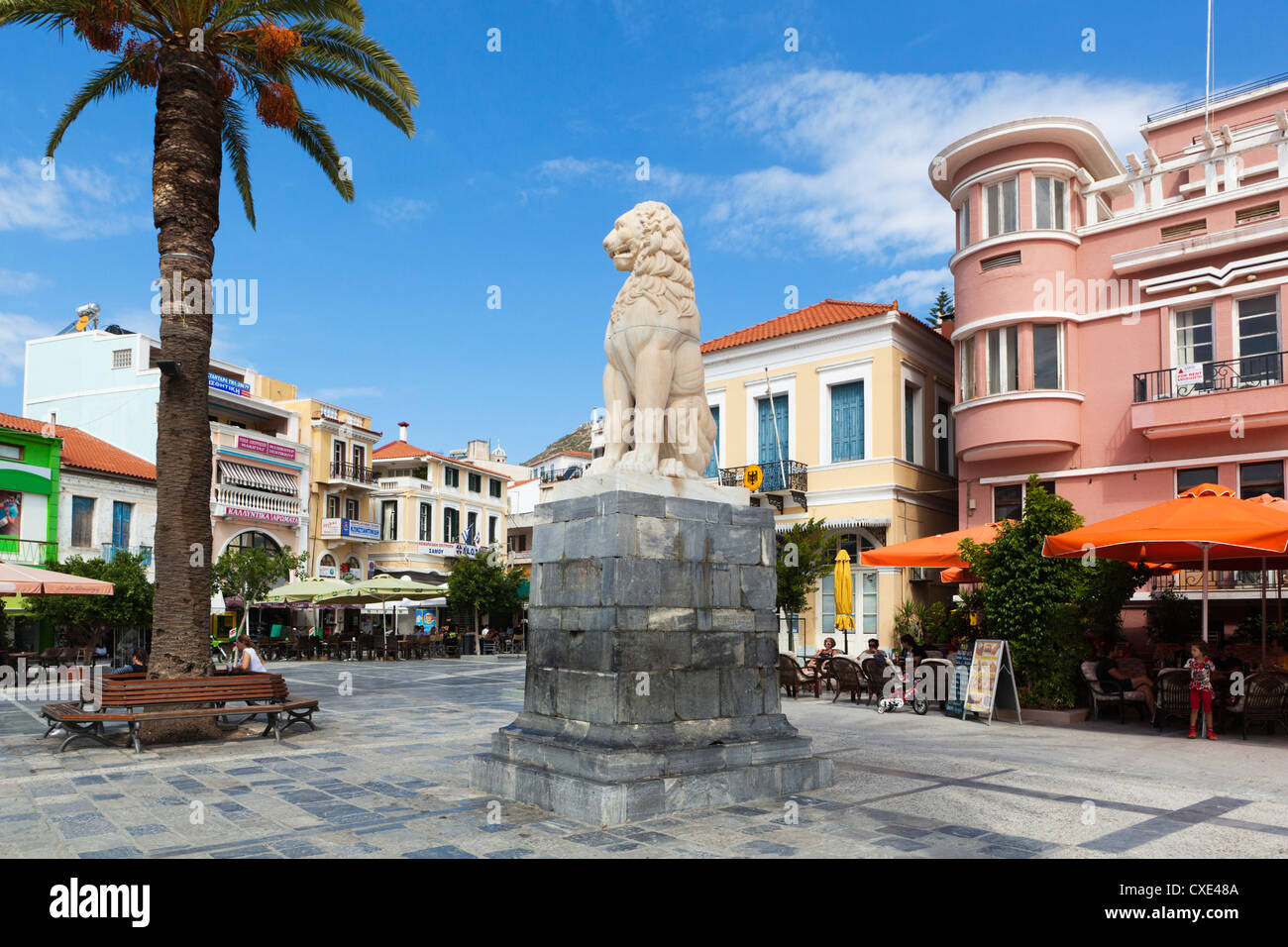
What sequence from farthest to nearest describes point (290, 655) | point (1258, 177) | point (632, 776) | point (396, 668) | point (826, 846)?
1. point (290, 655)
2. point (396, 668)
3. point (1258, 177)
4. point (632, 776)
5. point (826, 846)

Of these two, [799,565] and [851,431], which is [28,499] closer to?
[799,565]

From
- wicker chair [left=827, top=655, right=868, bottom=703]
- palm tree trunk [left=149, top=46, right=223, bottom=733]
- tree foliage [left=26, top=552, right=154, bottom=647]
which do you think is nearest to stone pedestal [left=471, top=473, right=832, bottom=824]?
palm tree trunk [left=149, top=46, right=223, bottom=733]

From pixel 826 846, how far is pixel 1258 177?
2106cm

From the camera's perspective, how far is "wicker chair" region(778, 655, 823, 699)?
1581 centimetres

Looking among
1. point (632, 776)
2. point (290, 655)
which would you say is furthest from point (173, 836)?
point (290, 655)

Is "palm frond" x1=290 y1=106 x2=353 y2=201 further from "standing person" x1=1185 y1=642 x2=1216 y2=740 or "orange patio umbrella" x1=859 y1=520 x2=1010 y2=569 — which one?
"standing person" x1=1185 y1=642 x2=1216 y2=740

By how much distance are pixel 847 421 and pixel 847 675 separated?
11.1m

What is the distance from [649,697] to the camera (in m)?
6.90

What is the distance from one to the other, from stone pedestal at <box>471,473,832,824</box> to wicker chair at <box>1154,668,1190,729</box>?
653 centimetres

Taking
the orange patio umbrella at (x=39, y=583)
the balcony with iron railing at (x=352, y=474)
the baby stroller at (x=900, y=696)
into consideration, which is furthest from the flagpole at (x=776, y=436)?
the balcony with iron railing at (x=352, y=474)

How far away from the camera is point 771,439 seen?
87.6 ft

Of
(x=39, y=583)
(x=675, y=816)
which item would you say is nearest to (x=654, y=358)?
(x=675, y=816)

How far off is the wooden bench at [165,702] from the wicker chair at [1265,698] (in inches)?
438
